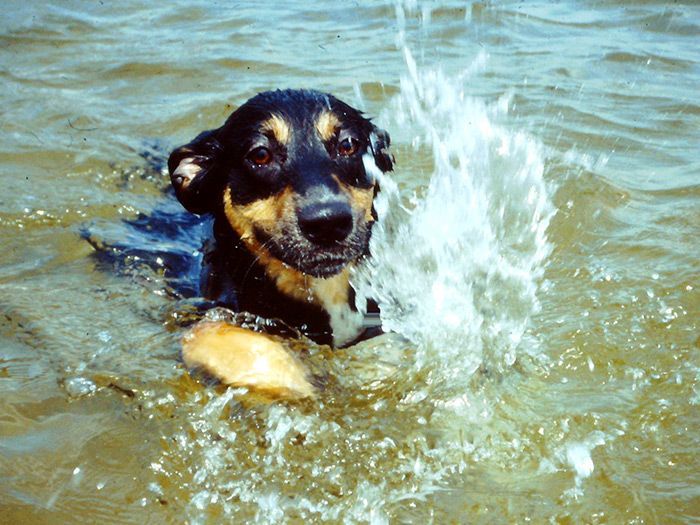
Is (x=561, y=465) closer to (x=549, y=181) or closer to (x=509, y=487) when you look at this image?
(x=509, y=487)

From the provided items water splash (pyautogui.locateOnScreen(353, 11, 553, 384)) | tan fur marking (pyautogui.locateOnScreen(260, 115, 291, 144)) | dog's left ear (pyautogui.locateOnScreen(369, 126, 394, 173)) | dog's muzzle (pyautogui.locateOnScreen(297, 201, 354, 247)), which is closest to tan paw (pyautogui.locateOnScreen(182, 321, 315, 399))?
dog's muzzle (pyautogui.locateOnScreen(297, 201, 354, 247))

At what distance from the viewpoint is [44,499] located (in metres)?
2.99

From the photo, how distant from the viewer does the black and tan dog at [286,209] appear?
3.96m

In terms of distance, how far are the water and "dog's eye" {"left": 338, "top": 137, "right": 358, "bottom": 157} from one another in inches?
18.9

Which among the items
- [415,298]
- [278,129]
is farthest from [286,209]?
[415,298]

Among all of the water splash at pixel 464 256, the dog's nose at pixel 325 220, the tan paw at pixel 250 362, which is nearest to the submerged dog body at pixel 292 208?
the dog's nose at pixel 325 220

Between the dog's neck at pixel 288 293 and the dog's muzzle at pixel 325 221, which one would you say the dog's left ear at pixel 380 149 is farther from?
the dog's muzzle at pixel 325 221

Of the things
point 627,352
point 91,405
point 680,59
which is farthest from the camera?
point 680,59

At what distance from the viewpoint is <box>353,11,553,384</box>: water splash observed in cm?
422

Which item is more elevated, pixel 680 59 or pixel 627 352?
pixel 680 59

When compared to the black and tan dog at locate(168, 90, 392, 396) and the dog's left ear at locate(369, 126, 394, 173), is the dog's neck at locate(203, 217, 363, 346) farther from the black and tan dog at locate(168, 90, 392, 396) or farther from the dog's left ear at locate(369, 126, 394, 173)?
the dog's left ear at locate(369, 126, 394, 173)

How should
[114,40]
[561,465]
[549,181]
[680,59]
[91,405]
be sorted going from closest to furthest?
[561,465] → [91,405] → [549,181] → [680,59] → [114,40]

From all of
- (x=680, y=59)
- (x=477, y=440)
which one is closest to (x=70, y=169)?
(x=477, y=440)

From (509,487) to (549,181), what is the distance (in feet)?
A: 11.8
